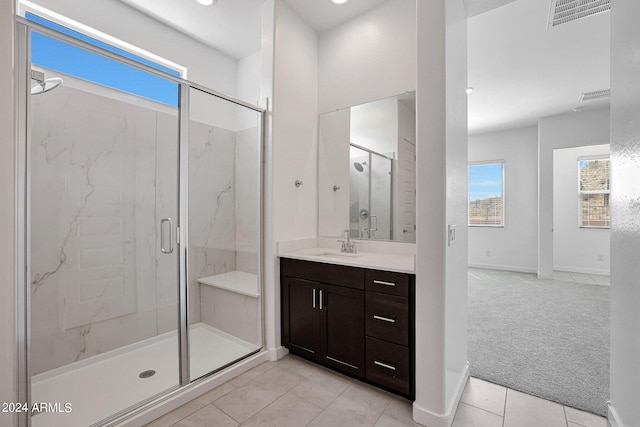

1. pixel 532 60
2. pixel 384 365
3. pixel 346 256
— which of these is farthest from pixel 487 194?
pixel 384 365

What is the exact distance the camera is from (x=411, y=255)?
2439 mm

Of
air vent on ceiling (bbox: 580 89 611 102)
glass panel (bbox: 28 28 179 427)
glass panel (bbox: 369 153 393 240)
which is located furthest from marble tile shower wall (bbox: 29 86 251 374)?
air vent on ceiling (bbox: 580 89 611 102)

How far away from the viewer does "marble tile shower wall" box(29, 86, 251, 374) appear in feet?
7.25

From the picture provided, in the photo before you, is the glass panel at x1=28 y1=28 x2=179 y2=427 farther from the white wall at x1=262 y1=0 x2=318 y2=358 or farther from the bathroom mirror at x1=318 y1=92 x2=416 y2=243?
the bathroom mirror at x1=318 y1=92 x2=416 y2=243

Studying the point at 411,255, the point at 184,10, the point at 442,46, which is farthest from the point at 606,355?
the point at 184,10

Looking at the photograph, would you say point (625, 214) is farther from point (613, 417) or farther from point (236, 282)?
point (236, 282)

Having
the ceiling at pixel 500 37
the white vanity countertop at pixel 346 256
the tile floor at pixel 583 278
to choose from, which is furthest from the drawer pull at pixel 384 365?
the tile floor at pixel 583 278

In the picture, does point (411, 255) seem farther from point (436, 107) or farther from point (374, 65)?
point (374, 65)

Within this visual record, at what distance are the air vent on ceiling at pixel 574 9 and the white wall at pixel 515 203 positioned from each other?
390cm

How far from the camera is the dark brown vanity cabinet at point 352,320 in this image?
6.23ft

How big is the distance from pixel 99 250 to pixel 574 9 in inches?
174

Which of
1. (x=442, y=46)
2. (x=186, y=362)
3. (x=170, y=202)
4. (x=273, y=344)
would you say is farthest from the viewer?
(x=170, y=202)

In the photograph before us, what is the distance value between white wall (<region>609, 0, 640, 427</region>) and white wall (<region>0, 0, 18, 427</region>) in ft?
8.97

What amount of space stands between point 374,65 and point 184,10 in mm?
1751
